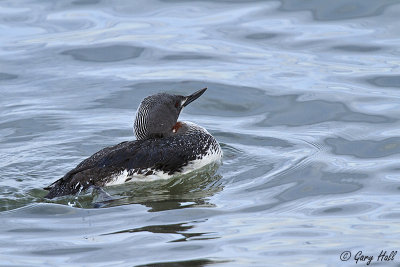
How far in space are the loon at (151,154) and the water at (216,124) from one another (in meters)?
0.14

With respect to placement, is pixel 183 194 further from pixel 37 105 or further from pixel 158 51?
pixel 158 51

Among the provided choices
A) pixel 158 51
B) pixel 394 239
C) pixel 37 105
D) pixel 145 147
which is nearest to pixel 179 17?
pixel 158 51

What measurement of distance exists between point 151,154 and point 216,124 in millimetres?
2105

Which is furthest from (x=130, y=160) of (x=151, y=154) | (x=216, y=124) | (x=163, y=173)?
(x=216, y=124)

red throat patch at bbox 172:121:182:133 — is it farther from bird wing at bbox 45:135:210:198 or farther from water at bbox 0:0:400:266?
water at bbox 0:0:400:266

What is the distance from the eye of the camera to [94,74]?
1206 centimetres

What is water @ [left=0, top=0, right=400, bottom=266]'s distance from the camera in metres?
6.82

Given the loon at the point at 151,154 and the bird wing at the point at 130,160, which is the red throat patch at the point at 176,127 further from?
the bird wing at the point at 130,160

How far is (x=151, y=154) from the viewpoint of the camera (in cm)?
848

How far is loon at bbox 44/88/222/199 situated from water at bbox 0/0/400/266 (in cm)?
14

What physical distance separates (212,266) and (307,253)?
75 cm

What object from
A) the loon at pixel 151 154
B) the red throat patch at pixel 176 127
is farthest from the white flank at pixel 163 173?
the red throat patch at pixel 176 127

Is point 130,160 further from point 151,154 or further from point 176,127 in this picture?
point 176,127

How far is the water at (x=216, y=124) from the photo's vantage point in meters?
6.82
